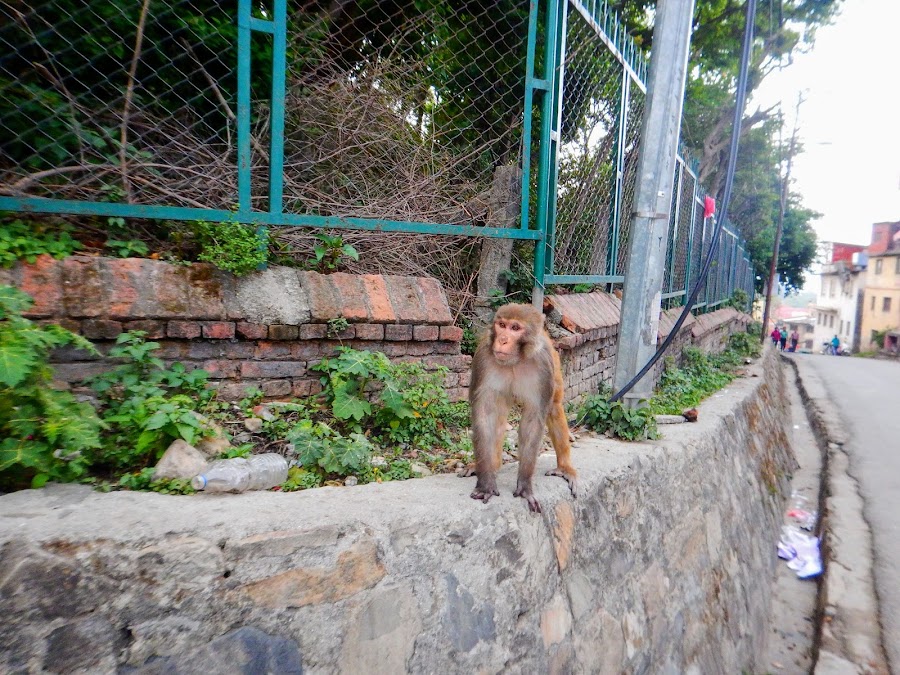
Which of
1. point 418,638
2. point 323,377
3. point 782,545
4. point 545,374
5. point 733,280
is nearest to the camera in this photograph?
point 418,638

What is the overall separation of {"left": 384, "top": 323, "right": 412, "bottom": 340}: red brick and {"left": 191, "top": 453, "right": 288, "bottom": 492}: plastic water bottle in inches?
39.0

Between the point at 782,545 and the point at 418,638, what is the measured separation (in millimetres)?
5452

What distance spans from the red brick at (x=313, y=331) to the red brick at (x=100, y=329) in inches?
32.7

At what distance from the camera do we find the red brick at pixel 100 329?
8.34 ft

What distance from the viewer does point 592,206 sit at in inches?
198

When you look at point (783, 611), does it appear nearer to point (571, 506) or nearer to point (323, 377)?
point (571, 506)

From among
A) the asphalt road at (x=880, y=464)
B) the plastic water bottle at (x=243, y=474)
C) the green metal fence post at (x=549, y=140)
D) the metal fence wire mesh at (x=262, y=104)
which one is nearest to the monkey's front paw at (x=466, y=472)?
the plastic water bottle at (x=243, y=474)

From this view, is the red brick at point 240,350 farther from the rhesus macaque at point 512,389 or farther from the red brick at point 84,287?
the rhesus macaque at point 512,389

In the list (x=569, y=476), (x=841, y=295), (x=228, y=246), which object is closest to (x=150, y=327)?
(x=228, y=246)

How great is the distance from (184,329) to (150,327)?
142 mm

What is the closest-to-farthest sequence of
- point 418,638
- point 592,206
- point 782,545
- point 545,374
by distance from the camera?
point 418,638 → point 545,374 → point 592,206 → point 782,545

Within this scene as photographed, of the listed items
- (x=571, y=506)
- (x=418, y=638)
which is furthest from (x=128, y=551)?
(x=571, y=506)

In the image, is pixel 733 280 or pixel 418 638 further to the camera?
pixel 733 280

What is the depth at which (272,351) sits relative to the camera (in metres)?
2.99
